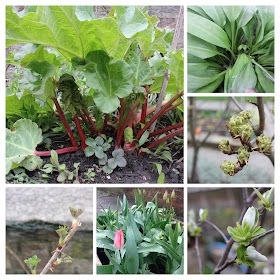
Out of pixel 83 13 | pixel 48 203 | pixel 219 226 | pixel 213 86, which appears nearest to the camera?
pixel 83 13

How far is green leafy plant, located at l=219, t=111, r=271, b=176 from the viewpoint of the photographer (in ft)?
2.31

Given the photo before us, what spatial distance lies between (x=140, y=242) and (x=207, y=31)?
686 mm

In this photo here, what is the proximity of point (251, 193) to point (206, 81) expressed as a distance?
365mm

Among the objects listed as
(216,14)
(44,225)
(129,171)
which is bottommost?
(44,225)

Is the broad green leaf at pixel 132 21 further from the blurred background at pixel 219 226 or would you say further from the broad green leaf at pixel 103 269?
the broad green leaf at pixel 103 269

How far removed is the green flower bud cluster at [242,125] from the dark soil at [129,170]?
265 millimetres

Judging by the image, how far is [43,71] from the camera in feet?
2.65

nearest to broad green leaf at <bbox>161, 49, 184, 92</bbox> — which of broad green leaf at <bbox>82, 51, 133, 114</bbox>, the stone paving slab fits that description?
broad green leaf at <bbox>82, 51, 133, 114</bbox>

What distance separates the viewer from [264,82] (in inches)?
34.9

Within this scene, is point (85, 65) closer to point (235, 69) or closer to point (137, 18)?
point (137, 18)

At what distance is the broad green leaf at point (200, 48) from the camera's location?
0.90 m

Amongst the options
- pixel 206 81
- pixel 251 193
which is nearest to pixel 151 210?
pixel 251 193

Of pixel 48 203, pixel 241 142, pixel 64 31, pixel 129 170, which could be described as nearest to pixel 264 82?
pixel 241 142

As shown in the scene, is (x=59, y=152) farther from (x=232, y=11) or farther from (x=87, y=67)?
(x=232, y=11)
